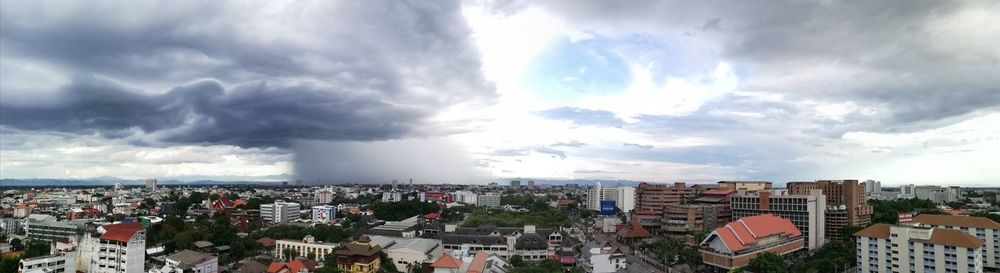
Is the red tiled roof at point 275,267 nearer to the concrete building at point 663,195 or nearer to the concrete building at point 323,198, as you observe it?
the concrete building at point 663,195

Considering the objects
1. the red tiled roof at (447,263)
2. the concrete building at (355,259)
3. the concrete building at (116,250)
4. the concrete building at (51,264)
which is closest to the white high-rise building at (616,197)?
the concrete building at (355,259)

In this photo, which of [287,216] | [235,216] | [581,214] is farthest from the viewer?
[581,214]

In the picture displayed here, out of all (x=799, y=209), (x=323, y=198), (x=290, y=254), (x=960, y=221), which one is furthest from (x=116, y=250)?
(x=323, y=198)

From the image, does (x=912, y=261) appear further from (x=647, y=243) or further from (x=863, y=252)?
(x=647, y=243)

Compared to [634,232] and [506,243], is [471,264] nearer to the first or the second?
[506,243]

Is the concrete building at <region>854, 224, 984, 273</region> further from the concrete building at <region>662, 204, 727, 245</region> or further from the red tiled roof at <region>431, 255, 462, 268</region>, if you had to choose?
the red tiled roof at <region>431, 255, 462, 268</region>

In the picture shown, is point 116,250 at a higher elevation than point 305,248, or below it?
higher

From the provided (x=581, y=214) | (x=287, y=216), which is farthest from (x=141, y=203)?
(x=581, y=214)

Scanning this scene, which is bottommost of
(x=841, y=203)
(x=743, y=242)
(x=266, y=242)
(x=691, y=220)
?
(x=266, y=242)
